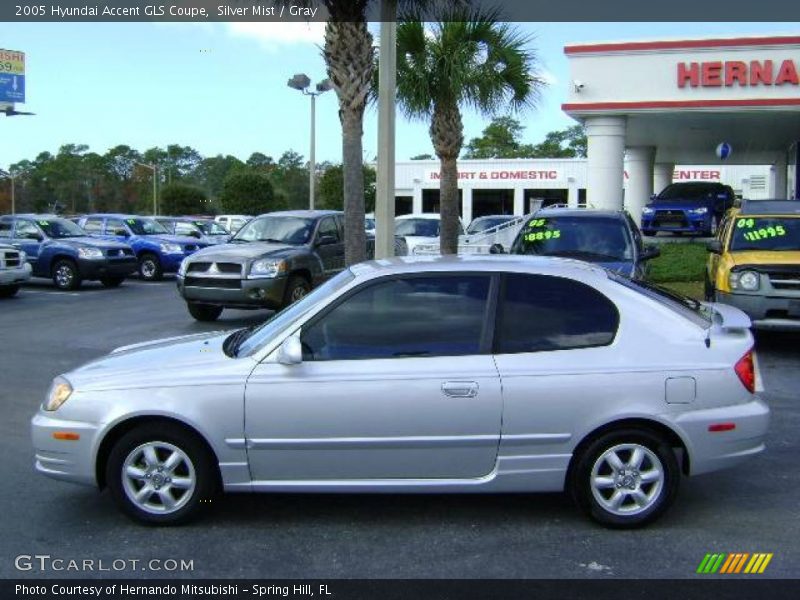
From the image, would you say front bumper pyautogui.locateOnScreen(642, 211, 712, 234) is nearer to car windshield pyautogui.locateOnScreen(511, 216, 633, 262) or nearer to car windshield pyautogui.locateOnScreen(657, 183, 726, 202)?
car windshield pyautogui.locateOnScreen(657, 183, 726, 202)

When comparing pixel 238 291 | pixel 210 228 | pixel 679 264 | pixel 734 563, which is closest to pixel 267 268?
pixel 238 291

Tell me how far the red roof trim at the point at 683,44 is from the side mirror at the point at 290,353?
18.1m

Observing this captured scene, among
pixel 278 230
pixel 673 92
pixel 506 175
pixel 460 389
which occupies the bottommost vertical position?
pixel 460 389

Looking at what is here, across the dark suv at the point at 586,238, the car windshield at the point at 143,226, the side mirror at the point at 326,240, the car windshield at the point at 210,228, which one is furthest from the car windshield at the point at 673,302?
the car windshield at the point at 210,228

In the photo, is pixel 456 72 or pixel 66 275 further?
pixel 66 275

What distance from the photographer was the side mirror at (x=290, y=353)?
4.78m

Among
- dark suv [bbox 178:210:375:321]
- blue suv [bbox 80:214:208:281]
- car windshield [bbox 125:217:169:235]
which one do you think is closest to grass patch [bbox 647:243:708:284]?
dark suv [bbox 178:210:375:321]

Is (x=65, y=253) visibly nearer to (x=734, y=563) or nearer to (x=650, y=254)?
(x=650, y=254)

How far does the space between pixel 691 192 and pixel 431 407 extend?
2092cm

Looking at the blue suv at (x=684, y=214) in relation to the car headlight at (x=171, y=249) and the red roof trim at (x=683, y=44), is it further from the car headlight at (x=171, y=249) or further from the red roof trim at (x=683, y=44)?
the car headlight at (x=171, y=249)

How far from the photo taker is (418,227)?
74.3 feet

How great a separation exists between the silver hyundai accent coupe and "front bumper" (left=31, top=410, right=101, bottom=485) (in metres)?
0.01

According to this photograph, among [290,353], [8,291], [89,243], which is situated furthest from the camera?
[89,243]

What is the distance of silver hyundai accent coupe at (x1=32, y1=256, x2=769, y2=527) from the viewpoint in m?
4.84
